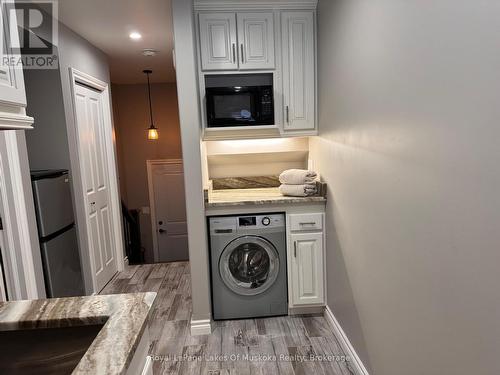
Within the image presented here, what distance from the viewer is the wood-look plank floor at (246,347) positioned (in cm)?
218

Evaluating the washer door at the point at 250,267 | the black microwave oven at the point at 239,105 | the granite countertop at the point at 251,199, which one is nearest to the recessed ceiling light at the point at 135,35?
the black microwave oven at the point at 239,105

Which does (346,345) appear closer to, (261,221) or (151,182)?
(261,221)

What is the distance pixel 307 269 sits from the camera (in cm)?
271

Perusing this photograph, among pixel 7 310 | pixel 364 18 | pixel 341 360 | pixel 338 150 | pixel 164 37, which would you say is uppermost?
pixel 164 37

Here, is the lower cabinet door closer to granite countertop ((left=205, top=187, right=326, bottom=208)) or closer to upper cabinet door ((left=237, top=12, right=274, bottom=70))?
granite countertop ((left=205, top=187, right=326, bottom=208))

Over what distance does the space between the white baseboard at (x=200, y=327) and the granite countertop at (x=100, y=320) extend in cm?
155

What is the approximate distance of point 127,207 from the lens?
5.71 meters

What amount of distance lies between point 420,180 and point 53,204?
2.57 meters

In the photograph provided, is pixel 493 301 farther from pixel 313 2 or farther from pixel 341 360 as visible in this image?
pixel 313 2

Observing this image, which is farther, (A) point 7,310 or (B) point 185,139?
(B) point 185,139

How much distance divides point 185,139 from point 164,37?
1.45 m

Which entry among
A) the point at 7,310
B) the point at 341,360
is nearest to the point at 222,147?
the point at 341,360

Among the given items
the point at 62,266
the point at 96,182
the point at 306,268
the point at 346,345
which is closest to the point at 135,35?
the point at 96,182

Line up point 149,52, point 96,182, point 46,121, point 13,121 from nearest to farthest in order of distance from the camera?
point 13,121 → point 46,121 → point 96,182 → point 149,52
